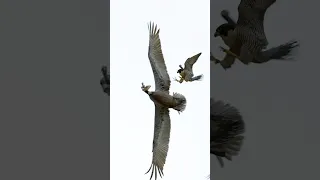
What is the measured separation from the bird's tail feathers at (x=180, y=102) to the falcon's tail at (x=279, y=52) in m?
0.61

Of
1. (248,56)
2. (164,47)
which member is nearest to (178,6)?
(164,47)

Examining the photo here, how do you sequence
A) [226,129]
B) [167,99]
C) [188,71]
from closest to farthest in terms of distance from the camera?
[167,99]
[188,71]
[226,129]

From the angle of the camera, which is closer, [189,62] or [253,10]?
[189,62]

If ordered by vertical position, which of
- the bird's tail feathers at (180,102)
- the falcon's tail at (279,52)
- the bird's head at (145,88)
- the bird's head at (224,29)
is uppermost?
the bird's head at (224,29)

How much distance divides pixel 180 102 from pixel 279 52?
794 millimetres

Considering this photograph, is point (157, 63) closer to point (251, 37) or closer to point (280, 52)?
point (251, 37)

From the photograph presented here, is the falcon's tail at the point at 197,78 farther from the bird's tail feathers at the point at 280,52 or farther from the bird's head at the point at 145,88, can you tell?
the bird's tail feathers at the point at 280,52

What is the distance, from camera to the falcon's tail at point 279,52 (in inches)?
200

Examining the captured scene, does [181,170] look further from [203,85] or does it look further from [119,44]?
[119,44]

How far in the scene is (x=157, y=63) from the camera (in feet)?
16.1
